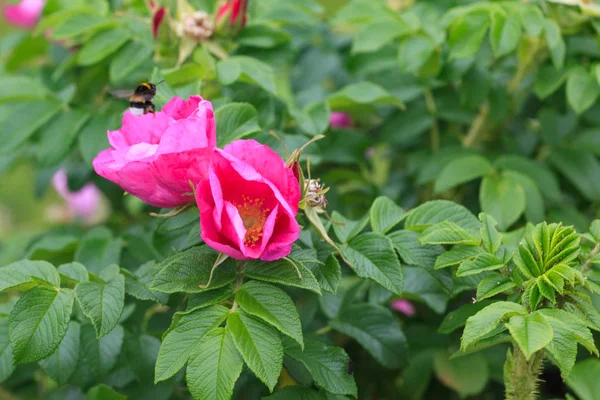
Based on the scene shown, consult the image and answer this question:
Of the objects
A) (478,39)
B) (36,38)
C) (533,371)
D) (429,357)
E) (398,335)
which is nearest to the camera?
(533,371)

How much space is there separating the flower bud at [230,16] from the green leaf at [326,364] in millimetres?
649

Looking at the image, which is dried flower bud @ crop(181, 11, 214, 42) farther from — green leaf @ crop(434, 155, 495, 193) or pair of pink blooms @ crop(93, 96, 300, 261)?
green leaf @ crop(434, 155, 495, 193)

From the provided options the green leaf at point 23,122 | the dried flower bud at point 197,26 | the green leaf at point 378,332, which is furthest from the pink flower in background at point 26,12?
the green leaf at point 378,332

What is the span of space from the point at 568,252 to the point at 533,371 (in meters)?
0.17

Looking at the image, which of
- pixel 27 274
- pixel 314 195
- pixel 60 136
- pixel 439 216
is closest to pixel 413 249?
pixel 439 216

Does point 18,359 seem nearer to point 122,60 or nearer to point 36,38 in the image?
point 122,60

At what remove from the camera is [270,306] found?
35.4 inches

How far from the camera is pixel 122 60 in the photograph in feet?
4.58

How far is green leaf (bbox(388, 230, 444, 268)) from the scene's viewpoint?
3.36ft

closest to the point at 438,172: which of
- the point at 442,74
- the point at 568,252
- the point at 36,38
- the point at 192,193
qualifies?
the point at 442,74

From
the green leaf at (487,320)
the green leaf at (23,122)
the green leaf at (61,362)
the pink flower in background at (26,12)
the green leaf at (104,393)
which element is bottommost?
the green leaf at (104,393)

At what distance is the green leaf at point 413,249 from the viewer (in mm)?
1025

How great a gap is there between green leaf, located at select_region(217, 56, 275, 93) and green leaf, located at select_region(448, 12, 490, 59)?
36cm

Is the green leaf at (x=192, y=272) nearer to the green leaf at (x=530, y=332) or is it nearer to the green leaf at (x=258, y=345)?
the green leaf at (x=258, y=345)
